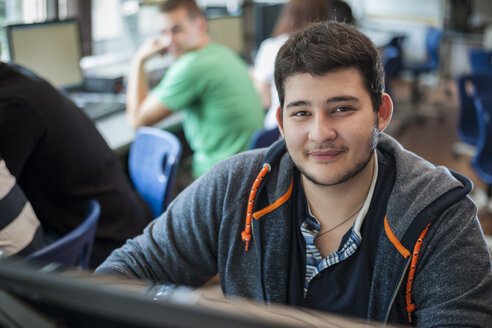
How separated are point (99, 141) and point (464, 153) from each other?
3.67 metres

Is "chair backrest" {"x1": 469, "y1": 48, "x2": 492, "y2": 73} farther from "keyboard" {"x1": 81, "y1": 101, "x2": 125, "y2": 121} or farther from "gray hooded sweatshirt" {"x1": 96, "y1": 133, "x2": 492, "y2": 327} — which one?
"gray hooded sweatshirt" {"x1": 96, "y1": 133, "x2": 492, "y2": 327}

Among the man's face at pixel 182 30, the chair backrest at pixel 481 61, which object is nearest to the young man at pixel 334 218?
the man's face at pixel 182 30

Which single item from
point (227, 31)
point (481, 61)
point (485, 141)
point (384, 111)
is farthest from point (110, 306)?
point (481, 61)

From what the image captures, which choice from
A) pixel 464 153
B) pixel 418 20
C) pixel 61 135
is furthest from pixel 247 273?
pixel 418 20

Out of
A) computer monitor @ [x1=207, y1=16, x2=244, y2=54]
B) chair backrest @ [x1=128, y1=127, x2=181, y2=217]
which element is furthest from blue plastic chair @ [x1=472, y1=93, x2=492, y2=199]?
computer monitor @ [x1=207, y1=16, x2=244, y2=54]

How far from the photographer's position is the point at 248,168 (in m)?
1.23

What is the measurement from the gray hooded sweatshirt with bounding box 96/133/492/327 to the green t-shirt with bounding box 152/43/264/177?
51.6 inches

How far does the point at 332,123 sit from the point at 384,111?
15cm

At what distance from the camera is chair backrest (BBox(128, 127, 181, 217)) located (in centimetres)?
195

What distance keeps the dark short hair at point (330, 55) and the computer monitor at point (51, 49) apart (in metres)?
2.00

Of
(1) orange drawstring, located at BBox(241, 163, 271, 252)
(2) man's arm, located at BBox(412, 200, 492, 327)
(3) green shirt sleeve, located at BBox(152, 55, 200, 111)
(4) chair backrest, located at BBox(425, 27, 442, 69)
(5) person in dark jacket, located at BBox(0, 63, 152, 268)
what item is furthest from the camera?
Answer: (4) chair backrest, located at BBox(425, 27, 442, 69)

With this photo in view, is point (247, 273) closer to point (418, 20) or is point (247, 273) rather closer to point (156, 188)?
point (156, 188)

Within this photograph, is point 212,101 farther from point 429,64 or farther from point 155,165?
point 429,64

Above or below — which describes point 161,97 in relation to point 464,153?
above
